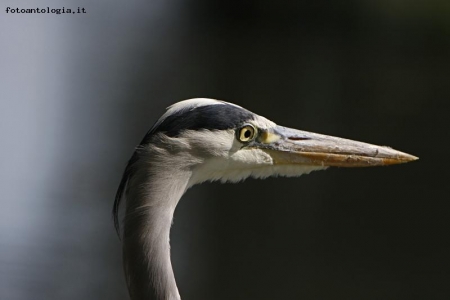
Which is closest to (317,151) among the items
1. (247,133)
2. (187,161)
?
(247,133)

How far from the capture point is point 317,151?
176 centimetres

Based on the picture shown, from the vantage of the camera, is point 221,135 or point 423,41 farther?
point 423,41

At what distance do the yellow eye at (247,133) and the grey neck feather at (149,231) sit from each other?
0.61ft

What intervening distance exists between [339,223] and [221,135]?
2.87 meters

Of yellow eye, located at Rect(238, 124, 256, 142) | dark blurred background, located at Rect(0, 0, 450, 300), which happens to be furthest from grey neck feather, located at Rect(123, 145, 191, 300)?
dark blurred background, located at Rect(0, 0, 450, 300)

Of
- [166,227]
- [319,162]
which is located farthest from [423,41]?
[166,227]

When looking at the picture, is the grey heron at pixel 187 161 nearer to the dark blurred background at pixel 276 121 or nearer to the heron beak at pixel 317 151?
the heron beak at pixel 317 151

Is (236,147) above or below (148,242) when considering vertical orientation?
above

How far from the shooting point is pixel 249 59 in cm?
546

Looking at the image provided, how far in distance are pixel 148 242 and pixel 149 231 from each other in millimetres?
23

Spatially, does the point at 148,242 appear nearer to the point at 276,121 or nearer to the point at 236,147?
the point at 236,147

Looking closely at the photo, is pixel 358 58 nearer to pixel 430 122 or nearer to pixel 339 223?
pixel 430 122

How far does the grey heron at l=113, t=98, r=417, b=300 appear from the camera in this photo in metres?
1.53

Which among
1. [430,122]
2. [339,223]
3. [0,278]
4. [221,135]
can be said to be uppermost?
[221,135]
